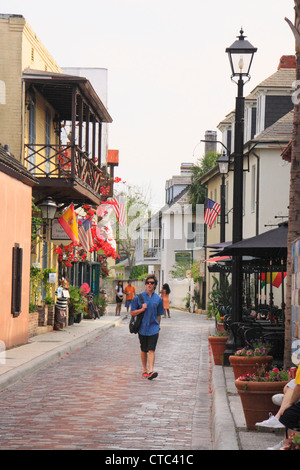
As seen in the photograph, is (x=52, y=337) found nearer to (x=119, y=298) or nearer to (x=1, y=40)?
(x=1, y=40)

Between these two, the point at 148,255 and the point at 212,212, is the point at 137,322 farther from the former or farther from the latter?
the point at 148,255

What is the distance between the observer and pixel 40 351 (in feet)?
60.2

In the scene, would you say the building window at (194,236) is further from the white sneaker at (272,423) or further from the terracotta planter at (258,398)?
the white sneaker at (272,423)

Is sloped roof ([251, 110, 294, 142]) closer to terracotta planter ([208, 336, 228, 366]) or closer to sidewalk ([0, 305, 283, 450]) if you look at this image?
sidewalk ([0, 305, 283, 450])

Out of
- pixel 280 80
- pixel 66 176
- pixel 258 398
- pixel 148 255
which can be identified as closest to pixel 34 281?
pixel 66 176

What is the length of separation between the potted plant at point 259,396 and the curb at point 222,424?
24 cm

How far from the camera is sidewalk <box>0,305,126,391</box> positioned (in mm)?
14414

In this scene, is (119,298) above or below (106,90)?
below

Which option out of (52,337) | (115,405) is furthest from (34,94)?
(115,405)

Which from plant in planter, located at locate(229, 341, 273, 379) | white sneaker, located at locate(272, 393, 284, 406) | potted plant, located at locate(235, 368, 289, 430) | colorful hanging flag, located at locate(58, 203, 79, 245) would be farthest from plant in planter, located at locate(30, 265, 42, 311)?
white sneaker, located at locate(272, 393, 284, 406)

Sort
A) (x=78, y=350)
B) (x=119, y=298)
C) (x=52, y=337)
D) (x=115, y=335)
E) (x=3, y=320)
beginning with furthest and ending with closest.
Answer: (x=119, y=298) → (x=115, y=335) → (x=52, y=337) → (x=78, y=350) → (x=3, y=320)

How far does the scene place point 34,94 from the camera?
24.8 metres

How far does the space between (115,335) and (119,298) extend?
540 inches

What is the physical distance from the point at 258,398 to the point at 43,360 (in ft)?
28.4
